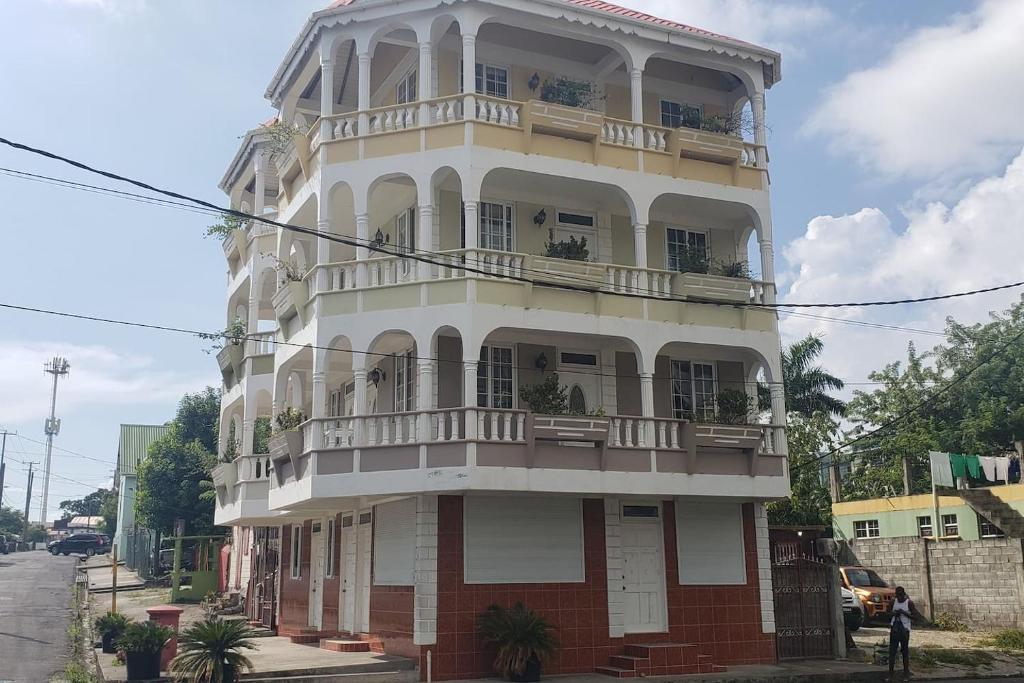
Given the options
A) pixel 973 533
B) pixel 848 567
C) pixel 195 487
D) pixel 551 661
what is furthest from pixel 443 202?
pixel 195 487

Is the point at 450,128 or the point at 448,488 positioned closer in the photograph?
the point at 448,488

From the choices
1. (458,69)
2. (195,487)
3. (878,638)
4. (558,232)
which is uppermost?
(458,69)

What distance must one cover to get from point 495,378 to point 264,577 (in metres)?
13.0

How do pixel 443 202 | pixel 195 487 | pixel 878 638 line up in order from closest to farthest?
pixel 443 202 < pixel 878 638 < pixel 195 487

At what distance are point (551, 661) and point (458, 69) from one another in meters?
13.3

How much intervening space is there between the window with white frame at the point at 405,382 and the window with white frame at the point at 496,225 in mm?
3093

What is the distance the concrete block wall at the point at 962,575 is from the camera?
28.6 meters

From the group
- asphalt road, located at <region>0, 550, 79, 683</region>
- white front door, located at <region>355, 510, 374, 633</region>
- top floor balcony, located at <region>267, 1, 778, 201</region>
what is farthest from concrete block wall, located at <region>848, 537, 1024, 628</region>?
asphalt road, located at <region>0, 550, 79, 683</region>

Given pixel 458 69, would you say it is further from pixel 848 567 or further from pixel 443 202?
pixel 848 567

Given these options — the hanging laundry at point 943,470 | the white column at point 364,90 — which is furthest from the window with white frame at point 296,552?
the hanging laundry at point 943,470

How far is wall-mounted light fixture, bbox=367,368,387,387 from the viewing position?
77.4ft

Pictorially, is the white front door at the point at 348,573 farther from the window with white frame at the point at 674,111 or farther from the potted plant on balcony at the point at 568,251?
the window with white frame at the point at 674,111

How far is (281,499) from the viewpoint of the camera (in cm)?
2211

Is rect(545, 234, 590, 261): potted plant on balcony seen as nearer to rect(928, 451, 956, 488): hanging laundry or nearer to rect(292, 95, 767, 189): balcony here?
rect(292, 95, 767, 189): balcony
